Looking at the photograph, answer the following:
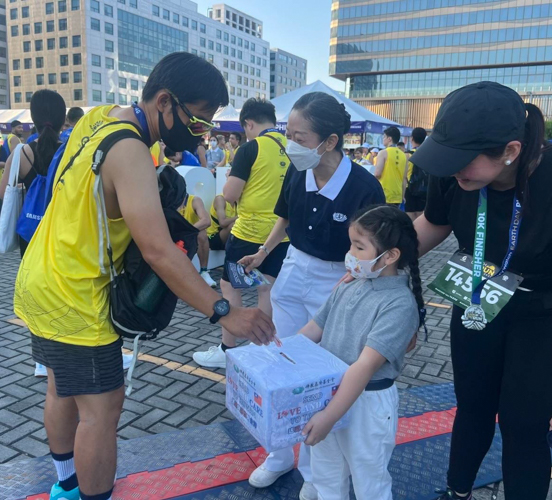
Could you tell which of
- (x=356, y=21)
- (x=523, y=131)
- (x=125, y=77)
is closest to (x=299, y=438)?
(x=523, y=131)

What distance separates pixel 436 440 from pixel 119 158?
7.89ft

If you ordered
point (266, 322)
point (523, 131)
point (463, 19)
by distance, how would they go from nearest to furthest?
point (523, 131) < point (266, 322) < point (463, 19)

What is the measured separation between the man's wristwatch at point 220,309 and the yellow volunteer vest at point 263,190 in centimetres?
194

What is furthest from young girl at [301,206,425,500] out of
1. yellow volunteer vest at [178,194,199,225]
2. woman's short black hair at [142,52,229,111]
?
yellow volunteer vest at [178,194,199,225]

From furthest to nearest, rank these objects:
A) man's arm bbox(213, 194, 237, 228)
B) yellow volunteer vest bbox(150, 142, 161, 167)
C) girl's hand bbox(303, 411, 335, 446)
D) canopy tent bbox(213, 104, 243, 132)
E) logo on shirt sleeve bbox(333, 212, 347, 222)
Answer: canopy tent bbox(213, 104, 243, 132) → man's arm bbox(213, 194, 237, 228) → yellow volunteer vest bbox(150, 142, 161, 167) → logo on shirt sleeve bbox(333, 212, 347, 222) → girl's hand bbox(303, 411, 335, 446)

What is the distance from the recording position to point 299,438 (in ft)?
5.49

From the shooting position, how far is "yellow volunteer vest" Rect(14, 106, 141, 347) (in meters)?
1.77

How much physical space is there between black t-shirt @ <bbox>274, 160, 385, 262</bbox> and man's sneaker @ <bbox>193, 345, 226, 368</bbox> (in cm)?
172

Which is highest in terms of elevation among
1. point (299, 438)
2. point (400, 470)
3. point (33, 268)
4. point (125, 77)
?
point (125, 77)

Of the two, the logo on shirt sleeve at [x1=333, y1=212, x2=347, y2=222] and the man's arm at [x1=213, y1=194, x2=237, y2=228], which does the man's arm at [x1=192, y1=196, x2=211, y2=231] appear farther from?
the logo on shirt sleeve at [x1=333, y1=212, x2=347, y2=222]

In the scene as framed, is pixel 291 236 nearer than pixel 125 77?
Yes

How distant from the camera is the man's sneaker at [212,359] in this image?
3.93 meters

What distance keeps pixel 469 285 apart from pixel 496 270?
14cm

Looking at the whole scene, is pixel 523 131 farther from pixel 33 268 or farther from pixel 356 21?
pixel 356 21
